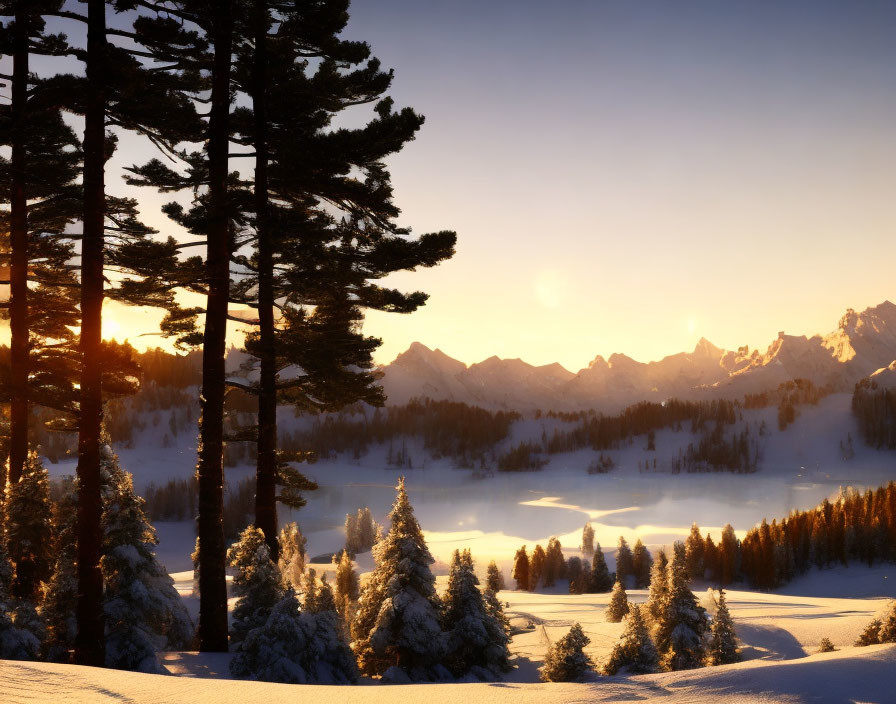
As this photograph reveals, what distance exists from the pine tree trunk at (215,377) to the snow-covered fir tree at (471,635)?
5620mm

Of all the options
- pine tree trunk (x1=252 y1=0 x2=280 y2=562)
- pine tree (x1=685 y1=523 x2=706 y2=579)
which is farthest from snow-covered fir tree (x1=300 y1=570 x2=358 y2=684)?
pine tree (x1=685 y1=523 x2=706 y2=579)

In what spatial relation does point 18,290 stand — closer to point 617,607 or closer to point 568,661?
point 568,661

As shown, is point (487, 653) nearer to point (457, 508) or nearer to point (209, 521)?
point (209, 521)

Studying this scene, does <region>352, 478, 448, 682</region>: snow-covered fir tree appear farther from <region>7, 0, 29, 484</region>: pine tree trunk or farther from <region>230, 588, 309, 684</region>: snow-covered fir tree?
<region>7, 0, 29, 484</region>: pine tree trunk

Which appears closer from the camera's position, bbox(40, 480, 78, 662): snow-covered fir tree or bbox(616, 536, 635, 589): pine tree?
bbox(40, 480, 78, 662): snow-covered fir tree

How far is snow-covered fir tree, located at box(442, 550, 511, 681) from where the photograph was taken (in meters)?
14.2

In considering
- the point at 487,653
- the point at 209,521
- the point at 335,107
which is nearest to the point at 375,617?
the point at 487,653

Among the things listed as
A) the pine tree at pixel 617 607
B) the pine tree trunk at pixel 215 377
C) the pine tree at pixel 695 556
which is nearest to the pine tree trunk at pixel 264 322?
the pine tree trunk at pixel 215 377

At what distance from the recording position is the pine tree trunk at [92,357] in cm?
1016

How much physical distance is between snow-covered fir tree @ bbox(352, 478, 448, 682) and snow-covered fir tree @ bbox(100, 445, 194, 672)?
4532mm

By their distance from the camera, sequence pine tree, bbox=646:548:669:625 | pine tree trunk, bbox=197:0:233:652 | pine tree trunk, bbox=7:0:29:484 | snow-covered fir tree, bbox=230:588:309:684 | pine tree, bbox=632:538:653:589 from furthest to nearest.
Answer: pine tree, bbox=632:538:653:589 < pine tree, bbox=646:548:669:625 < pine tree trunk, bbox=7:0:29:484 < pine tree trunk, bbox=197:0:233:652 < snow-covered fir tree, bbox=230:588:309:684

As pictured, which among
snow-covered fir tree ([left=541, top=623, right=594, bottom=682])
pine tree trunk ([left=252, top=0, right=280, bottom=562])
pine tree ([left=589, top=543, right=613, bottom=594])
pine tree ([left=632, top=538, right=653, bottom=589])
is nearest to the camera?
pine tree trunk ([left=252, top=0, right=280, bottom=562])

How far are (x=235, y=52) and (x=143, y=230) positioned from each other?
5026 mm

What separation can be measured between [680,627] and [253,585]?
18.1 m
